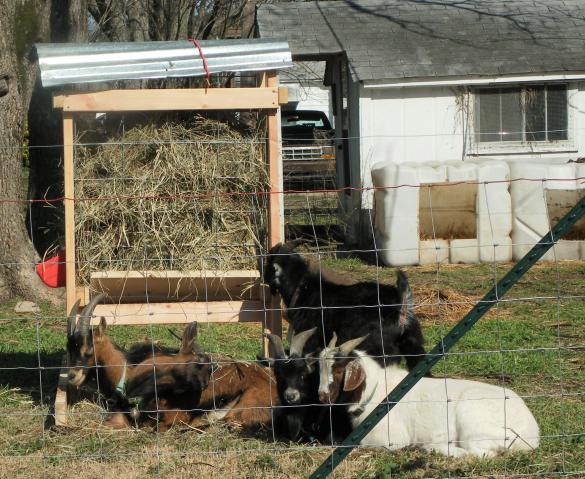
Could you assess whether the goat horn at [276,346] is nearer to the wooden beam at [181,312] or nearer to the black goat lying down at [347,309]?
the black goat lying down at [347,309]

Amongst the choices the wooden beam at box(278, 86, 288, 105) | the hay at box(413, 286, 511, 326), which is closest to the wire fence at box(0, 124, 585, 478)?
the wooden beam at box(278, 86, 288, 105)

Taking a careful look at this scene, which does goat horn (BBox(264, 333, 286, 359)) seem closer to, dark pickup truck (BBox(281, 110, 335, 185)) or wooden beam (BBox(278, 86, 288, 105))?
wooden beam (BBox(278, 86, 288, 105))

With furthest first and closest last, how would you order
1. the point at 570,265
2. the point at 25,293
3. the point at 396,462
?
1. the point at 570,265
2. the point at 25,293
3. the point at 396,462

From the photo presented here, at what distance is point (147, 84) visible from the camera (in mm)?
18094

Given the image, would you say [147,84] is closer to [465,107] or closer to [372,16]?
[372,16]

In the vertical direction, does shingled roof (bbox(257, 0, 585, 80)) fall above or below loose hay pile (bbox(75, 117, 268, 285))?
below

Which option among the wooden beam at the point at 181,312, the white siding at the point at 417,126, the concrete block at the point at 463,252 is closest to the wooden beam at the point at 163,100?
the wooden beam at the point at 181,312

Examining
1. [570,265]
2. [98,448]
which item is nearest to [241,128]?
[98,448]

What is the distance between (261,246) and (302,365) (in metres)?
1.63

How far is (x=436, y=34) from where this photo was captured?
17.7 meters

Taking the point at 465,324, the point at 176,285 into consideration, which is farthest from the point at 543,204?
the point at 465,324

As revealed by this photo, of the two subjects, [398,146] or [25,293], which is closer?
[25,293]

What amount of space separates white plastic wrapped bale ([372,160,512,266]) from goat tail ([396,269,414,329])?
23.1 feet

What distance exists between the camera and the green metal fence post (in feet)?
16.9
